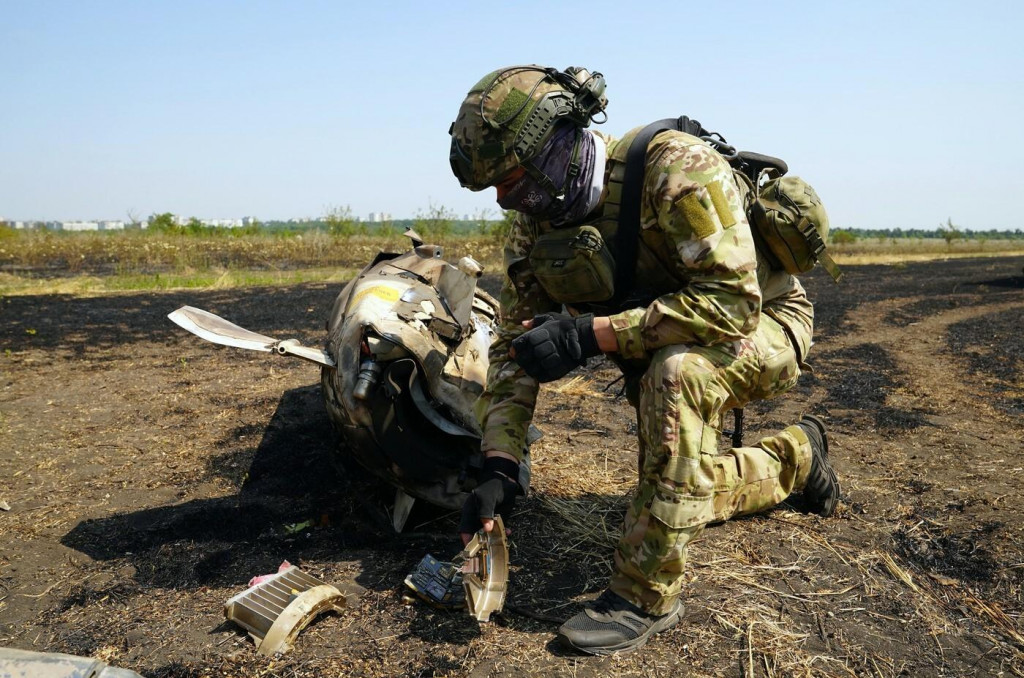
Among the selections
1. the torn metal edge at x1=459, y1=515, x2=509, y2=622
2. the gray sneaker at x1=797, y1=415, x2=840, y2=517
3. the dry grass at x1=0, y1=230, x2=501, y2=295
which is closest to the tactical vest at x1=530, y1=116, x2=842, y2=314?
the gray sneaker at x1=797, y1=415, x2=840, y2=517

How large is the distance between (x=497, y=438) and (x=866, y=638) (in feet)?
5.28

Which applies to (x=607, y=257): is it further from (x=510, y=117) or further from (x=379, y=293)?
(x=379, y=293)

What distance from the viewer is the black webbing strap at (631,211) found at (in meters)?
3.02

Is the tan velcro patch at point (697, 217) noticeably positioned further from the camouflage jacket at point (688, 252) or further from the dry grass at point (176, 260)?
the dry grass at point (176, 260)

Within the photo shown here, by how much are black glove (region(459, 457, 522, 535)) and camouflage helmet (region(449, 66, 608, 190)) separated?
1.15 meters

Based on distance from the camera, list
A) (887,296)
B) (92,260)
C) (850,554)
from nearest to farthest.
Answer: (850,554), (887,296), (92,260)

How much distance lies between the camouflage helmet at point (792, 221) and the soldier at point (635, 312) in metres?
0.16

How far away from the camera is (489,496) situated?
115 inches

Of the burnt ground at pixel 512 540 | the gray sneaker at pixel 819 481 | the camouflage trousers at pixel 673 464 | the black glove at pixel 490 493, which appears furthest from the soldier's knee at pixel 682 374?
the gray sneaker at pixel 819 481

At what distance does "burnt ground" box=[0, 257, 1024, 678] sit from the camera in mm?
2787

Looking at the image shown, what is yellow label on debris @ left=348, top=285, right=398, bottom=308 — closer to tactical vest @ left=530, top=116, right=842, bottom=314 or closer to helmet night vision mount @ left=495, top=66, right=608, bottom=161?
tactical vest @ left=530, top=116, right=842, bottom=314

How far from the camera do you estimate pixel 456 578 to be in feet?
10.1

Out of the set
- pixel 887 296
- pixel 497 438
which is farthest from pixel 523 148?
pixel 887 296

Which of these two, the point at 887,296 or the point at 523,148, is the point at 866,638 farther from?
the point at 887,296
